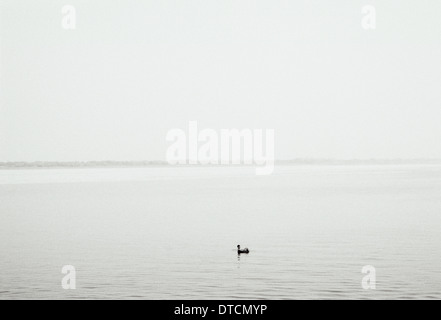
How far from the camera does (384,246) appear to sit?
44656 millimetres

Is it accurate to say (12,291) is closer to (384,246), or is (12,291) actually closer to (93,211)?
(384,246)

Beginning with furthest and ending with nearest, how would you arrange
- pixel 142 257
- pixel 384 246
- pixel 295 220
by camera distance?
pixel 295 220
pixel 384 246
pixel 142 257

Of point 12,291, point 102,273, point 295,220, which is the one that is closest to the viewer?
point 12,291

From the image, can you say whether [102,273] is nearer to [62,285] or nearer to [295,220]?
[62,285]

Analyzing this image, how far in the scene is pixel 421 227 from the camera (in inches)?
2190

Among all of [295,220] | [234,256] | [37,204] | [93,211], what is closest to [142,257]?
[234,256]
